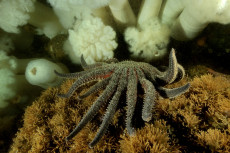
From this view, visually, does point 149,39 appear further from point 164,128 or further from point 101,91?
point 164,128

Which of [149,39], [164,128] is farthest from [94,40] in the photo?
[164,128]

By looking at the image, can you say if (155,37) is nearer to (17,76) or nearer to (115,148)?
(115,148)

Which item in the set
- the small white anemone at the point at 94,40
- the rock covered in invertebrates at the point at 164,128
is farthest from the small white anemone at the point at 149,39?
the rock covered in invertebrates at the point at 164,128

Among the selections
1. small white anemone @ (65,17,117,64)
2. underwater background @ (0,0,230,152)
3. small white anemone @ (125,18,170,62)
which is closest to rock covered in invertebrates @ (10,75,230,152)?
underwater background @ (0,0,230,152)

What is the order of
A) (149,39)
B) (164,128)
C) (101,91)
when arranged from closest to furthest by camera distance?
(164,128)
(101,91)
(149,39)

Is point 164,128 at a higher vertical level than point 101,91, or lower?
lower

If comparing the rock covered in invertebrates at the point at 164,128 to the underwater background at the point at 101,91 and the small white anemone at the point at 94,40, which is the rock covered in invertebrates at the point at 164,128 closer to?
the underwater background at the point at 101,91
